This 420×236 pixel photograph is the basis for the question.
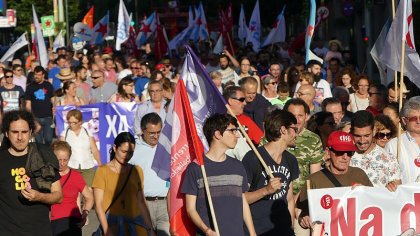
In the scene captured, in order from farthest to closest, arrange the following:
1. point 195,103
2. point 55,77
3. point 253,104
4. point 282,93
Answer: point 55,77 < point 282,93 < point 253,104 < point 195,103

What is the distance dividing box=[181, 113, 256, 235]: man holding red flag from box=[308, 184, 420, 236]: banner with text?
0.60 m

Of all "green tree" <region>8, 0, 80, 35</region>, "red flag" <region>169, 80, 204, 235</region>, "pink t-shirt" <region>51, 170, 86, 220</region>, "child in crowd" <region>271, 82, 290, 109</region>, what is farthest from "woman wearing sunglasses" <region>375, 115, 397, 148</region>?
"green tree" <region>8, 0, 80, 35</region>

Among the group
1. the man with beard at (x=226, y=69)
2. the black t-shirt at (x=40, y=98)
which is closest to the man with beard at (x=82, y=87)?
the black t-shirt at (x=40, y=98)

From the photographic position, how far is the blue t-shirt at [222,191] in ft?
26.9

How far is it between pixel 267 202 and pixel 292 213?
1.19 feet

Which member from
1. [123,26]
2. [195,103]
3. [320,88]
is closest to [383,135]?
[195,103]

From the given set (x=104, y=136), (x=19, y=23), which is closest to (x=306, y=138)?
(x=104, y=136)

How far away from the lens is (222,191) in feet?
27.0

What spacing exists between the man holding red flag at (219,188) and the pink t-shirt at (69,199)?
235cm

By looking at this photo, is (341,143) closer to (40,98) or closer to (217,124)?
(217,124)

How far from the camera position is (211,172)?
27.0 ft

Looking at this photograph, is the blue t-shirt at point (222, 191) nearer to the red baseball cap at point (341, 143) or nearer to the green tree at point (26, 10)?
the red baseball cap at point (341, 143)

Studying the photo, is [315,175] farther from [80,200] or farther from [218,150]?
[80,200]

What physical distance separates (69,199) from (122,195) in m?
0.60
